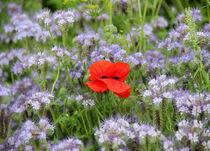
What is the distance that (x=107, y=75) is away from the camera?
1.88 m

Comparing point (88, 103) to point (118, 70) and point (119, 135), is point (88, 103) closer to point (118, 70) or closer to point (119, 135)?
point (118, 70)

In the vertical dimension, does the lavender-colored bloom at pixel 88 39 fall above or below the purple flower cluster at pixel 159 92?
above

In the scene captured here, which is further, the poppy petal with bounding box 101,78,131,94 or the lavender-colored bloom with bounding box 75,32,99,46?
the lavender-colored bloom with bounding box 75,32,99,46

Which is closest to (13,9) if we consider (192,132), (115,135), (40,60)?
(40,60)

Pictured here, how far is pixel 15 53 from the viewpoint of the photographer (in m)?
2.90

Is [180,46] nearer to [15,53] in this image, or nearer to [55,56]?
[55,56]

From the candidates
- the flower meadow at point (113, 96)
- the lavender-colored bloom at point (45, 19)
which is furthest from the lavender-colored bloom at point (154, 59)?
the lavender-colored bloom at point (45, 19)

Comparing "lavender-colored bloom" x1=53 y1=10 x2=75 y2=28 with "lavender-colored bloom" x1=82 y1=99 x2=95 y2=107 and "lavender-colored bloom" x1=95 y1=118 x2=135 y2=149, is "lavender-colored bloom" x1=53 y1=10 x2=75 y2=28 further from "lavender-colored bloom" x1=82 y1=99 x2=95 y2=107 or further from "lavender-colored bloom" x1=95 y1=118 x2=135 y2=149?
"lavender-colored bloom" x1=95 y1=118 x2=135 y2=149

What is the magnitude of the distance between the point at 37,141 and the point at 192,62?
3.41 ft

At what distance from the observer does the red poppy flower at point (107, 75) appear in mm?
Answer: 1800

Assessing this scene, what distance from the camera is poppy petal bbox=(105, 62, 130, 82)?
1.84 metres

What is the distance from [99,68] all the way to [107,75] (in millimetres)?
75

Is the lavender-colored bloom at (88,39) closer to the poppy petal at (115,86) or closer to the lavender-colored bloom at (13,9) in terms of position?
the poppy petal at (115,86)

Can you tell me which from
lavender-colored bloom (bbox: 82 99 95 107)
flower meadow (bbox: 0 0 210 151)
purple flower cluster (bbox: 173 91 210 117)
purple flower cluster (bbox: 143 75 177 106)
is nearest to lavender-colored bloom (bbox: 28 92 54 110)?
flower meadow (bbox: 0 0 210 151)
